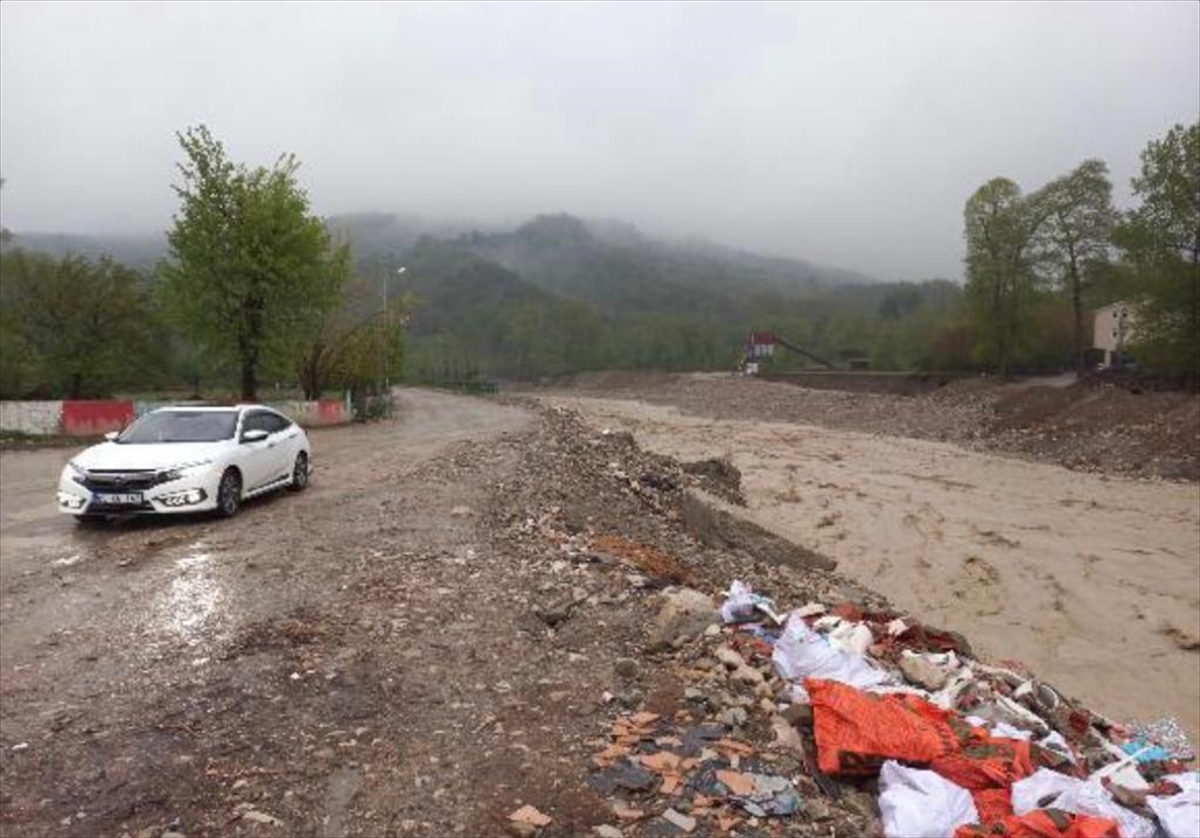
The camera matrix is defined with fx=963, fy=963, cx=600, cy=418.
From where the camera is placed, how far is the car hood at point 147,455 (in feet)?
43.2

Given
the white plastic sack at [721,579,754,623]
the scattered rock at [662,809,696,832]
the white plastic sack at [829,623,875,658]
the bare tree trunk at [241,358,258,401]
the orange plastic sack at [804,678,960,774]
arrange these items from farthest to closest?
the bare tree trunk at [241,358,258,401], the white plastic sack at [721,579,754,623], the white plastic sack at [829,623,875,658], the orange plastic sack at [804,678,960,774], the scattered rock at [662,809,696,832]

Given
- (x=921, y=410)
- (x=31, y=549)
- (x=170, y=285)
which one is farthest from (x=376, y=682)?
(x=921, y=410)

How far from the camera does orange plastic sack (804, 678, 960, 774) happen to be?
5336 millimetres

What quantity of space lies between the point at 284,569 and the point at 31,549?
4352 millimetres

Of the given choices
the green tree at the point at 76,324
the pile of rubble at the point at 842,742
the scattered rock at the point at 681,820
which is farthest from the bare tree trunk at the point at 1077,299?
the scattered rock at the point at 681,820

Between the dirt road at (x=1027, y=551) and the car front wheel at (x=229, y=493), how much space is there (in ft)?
25.7

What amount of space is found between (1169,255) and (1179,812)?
45.3 m

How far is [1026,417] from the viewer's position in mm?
44219

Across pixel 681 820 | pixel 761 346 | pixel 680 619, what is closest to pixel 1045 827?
pixel 681 820

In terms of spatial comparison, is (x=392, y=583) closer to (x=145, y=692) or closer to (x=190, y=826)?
(x=145, y=692)

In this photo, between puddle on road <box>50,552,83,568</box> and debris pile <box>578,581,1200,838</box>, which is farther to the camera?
puddle on road <box>50,552,83,568</box>

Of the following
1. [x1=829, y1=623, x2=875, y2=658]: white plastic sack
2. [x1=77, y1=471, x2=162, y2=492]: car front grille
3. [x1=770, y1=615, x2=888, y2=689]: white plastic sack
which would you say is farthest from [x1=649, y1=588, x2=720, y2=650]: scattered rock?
[x1=77, y1=471, x2=162, y2=492]: car front grille

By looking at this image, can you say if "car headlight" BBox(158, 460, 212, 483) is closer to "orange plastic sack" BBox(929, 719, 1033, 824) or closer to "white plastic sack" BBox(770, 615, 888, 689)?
"white plastic sack" BBox(770, 615, 888, 689)

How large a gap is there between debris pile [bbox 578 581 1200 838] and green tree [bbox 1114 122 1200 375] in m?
41.6
